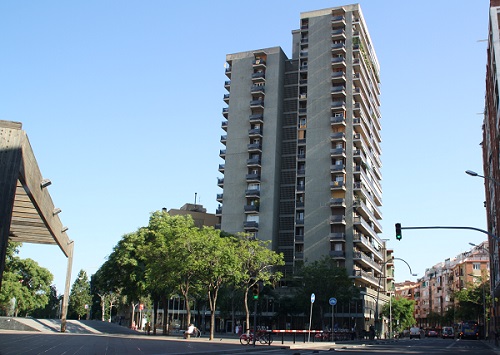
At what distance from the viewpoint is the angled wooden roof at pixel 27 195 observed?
1546 cm

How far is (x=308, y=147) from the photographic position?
8144cm

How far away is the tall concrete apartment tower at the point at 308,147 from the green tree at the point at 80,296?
147 ft

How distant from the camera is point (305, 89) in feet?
282

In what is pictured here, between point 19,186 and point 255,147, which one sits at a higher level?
point 255,147

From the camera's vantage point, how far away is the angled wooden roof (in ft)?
50.7

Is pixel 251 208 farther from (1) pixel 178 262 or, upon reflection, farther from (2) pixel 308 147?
(1) pixel 178 262

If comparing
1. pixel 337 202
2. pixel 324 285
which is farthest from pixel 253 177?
pixel 324 285

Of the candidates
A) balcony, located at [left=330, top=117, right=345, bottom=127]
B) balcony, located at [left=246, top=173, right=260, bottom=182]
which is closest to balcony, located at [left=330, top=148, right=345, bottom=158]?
balcony, located at [left=330, top=117, right=345, bottom=127]

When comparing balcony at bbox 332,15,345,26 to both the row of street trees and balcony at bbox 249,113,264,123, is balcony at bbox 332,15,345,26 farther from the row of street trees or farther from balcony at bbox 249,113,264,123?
the row of street trees

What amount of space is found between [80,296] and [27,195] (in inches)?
3877

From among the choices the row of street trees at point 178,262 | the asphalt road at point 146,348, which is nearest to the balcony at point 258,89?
the row of street trees at point 178,262

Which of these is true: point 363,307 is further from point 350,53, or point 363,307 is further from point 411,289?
point 411,289

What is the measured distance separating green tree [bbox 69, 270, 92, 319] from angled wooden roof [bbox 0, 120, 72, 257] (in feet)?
272

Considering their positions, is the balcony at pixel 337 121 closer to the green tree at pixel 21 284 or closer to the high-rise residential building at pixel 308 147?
the high-rise residential building at pixel 308 147
